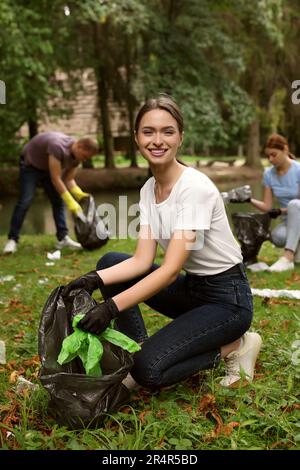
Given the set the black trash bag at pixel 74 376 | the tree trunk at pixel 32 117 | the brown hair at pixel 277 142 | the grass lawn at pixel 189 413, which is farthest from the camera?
the tree trunk at pixel 32 117

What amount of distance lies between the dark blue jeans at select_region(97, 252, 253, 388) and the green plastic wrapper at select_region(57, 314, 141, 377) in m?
0.14

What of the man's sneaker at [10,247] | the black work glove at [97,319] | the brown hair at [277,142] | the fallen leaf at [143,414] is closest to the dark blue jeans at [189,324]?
the fallen leaf at [143,414]

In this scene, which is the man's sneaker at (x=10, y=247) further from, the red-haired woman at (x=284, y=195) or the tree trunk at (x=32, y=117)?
the tree trunk at (x=32, y=117)

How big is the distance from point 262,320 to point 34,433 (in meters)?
1.86

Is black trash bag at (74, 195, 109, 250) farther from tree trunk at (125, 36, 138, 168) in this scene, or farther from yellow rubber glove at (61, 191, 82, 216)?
tree trunk at (125, 36, 138, 168)

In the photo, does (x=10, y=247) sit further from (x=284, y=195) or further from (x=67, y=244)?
(x=284, y=195)

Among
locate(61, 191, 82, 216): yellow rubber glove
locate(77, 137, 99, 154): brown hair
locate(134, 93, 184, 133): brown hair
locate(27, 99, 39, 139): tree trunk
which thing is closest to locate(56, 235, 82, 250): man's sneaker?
locate(61, 191, 82, 216): yellow rubber glove

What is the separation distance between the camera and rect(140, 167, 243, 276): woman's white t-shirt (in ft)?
8.42

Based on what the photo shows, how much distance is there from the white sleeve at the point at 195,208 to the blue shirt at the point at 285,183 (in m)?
3.04

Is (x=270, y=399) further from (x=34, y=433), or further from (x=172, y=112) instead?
(x=172, y=112)

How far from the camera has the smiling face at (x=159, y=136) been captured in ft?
8.59

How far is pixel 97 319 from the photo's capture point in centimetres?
235

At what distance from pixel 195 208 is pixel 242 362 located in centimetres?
77

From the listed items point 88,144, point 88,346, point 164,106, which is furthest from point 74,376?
point 88,144
